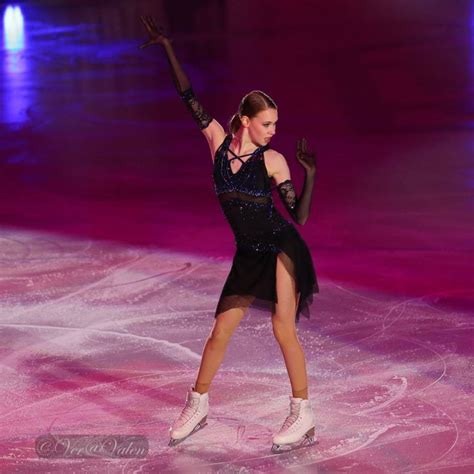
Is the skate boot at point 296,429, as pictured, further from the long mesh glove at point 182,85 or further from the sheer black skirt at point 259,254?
the long mesh glove at point 182,85

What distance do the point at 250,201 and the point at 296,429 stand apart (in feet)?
3.24

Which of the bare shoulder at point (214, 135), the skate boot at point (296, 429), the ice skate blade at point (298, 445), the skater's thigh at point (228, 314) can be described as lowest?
the ice skate blade at point (298, 445)

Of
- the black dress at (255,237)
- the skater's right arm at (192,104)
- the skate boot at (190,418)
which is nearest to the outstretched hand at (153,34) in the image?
the skater's right arm at (192,104)

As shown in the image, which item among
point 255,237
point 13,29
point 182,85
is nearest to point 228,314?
point 255,237

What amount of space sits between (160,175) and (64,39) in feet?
28.0

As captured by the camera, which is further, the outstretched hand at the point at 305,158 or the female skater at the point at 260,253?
the female skater at the point at 260,253

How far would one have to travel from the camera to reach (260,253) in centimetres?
488

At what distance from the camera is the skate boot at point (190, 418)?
498 cm

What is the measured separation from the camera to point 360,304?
693 cm

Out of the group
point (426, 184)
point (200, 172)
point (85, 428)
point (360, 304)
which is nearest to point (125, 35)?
point (200, 172)

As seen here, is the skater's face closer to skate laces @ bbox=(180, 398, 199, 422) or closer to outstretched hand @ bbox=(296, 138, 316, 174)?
outstretched hand @ bbox=(296, 138, 316, 174)

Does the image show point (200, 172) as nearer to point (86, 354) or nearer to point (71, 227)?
point (71, 227)

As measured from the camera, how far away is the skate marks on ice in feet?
16.2

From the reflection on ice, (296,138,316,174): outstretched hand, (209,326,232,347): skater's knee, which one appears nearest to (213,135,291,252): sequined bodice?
(296,138,316,174): outstretched hand
